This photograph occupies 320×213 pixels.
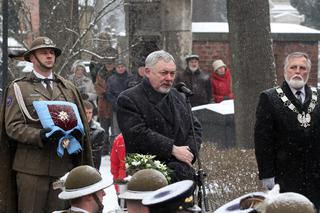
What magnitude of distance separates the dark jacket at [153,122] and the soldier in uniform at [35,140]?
445 mm

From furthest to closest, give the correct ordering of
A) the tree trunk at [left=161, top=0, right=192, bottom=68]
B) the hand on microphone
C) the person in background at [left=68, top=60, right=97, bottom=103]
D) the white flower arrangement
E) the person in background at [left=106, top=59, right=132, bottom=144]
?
the tree trunk at [left=161, top=0, right=192, bottom=68] < the person in background at [left=106, top=59, right=132, bottom=144] < the person in background at [left=68, top=60, right=97, bottom=103] < the hand on microphone < the white flower arrangement

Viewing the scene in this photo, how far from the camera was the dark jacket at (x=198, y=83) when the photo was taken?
18.9m

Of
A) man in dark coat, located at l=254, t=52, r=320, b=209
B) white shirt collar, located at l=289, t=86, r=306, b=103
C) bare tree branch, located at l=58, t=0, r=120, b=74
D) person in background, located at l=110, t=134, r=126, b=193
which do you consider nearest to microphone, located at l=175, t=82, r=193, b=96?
man in dark coat, located at l=254, t=52, r=320, b=209

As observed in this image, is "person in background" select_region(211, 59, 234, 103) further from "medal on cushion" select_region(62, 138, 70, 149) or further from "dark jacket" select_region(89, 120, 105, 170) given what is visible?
"medal on cushion" select_region(62, 138, 70, 149)

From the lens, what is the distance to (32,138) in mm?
8680

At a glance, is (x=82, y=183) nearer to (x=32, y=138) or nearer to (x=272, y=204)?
(x=272, y=204)

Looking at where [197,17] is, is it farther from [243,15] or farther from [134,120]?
[134,120]

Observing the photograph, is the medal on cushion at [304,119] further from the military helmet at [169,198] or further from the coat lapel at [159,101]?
the military helmet at [169,198]

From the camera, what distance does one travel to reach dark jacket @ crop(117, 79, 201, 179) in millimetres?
8797

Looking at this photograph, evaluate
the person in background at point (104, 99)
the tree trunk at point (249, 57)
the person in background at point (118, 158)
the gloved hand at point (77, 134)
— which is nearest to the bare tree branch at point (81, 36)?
the tree trunk at point (249, 57)

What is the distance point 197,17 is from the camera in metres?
38.9

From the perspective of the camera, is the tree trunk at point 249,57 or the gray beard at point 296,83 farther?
the tree trunk at point 249,57

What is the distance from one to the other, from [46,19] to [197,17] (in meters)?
20.9

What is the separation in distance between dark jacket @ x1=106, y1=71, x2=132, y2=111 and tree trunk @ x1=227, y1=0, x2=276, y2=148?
4.46 metres
